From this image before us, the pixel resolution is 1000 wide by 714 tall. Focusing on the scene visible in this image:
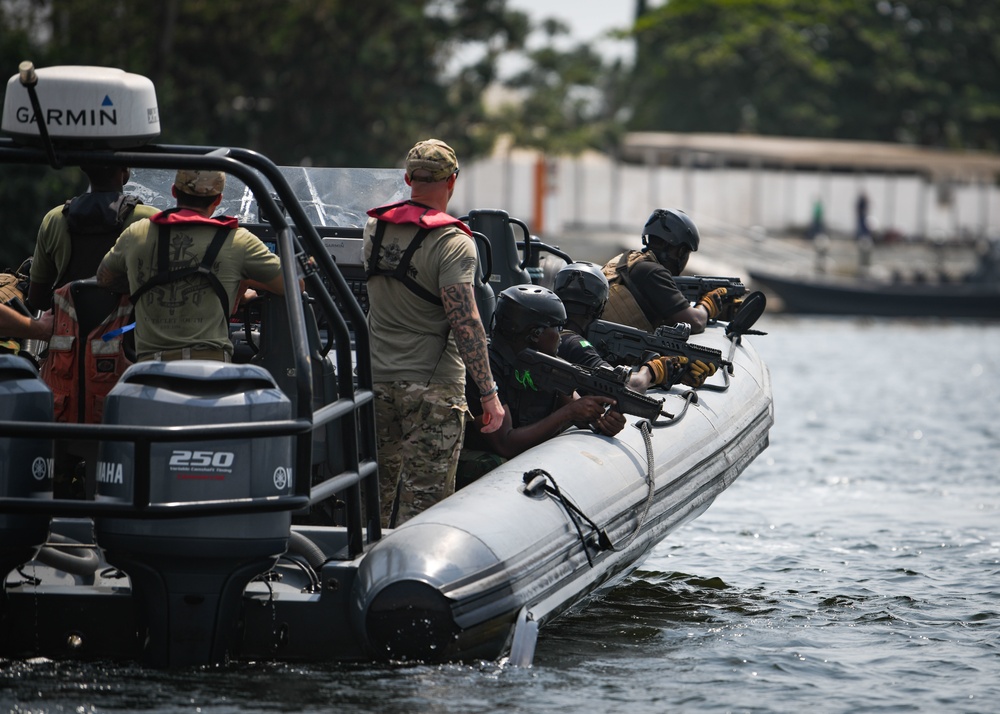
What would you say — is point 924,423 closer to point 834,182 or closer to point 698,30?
point 834,182

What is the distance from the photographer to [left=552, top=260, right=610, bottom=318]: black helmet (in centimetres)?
720

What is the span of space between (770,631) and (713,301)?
323cm

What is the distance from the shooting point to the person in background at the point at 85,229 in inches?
226

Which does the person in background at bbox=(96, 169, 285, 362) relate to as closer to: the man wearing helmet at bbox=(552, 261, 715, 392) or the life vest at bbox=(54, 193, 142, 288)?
the life vest at bbox=(54, 193, 142, 288)

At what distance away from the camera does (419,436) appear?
5.89 m

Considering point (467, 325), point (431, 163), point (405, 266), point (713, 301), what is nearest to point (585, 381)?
point (467, 325)

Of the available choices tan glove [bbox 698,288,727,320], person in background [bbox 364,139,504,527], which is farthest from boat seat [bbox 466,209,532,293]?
person in background [bbox 364,139,504,527]

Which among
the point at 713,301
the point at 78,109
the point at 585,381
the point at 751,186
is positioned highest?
the point at 78,109

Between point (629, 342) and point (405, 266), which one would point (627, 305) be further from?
point (405, 266)

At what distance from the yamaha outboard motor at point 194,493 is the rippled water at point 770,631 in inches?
7.8

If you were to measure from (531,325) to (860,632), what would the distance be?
1.91 m

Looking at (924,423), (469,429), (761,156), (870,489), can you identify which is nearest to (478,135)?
(761,156)

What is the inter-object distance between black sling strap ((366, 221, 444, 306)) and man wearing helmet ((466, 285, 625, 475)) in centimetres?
71

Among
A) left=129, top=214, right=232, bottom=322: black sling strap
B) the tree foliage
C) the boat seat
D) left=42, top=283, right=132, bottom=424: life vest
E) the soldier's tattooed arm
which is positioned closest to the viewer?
left=129, top=214, right=232, bottom=322: black sling strap
